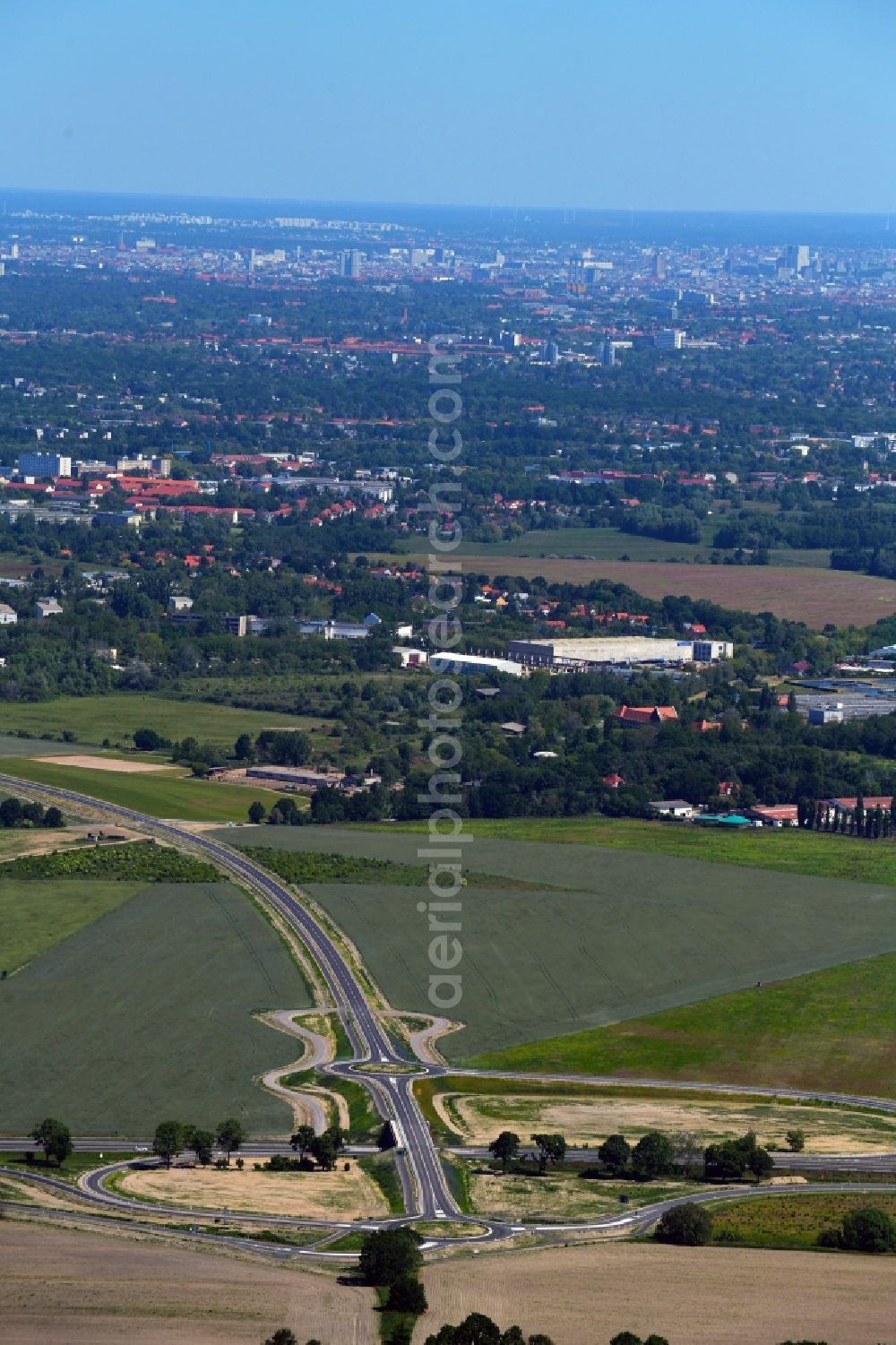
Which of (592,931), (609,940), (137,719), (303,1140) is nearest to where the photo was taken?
(303,1140)

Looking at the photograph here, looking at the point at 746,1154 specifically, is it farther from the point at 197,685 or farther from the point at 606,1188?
the point at 197,685

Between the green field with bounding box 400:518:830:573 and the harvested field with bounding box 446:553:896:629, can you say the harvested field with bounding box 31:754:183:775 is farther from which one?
the green field with bounding box 400:518:830:573

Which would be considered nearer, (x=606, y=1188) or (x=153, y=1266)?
(x=153, y=1266)

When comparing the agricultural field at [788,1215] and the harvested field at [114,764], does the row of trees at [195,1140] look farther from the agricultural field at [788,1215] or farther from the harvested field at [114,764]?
the harvested field at [114,764]

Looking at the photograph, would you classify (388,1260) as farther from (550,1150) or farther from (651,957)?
(651,957)

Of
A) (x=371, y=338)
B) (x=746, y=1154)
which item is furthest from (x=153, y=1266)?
(x=371, y=338)

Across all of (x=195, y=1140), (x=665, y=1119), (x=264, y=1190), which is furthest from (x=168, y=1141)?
(x=665, y=1119)

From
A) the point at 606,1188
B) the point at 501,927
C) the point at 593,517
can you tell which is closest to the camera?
the point at 606,1188
